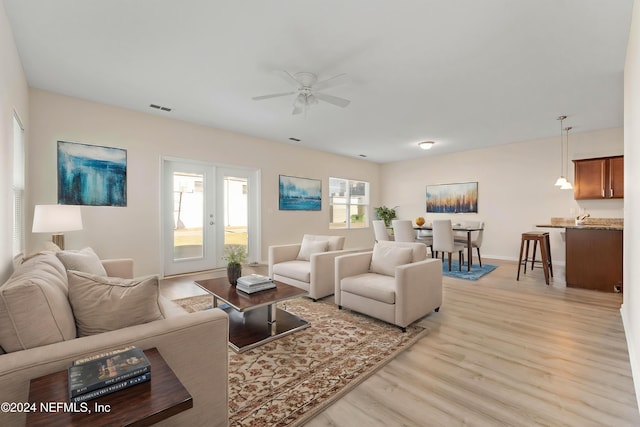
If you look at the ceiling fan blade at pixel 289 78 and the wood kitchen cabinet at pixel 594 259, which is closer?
the ceiling fan blade at pixel 289 78

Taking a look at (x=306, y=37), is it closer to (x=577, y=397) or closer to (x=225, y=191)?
(x=577, y=397)

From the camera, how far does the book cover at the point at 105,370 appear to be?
845 mm

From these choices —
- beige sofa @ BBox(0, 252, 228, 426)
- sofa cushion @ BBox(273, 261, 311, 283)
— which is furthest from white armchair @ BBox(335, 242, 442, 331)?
beige sofa @ BBox(0, 252, 228, 426)

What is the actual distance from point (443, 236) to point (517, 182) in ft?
8.49

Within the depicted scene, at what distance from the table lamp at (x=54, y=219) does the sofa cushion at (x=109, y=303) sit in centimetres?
200

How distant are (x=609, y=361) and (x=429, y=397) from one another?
5.08 feet

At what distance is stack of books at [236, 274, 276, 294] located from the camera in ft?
8.54

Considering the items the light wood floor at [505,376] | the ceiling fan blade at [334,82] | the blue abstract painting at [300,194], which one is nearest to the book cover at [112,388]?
the light wood floor at [505,376]

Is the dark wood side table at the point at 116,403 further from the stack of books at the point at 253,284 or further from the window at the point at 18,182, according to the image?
the window at the point at 18,182

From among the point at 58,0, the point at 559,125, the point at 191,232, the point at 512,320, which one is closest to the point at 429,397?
the point at 512,320

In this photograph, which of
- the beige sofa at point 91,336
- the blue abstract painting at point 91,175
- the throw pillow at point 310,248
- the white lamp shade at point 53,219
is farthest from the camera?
the throw pillow at point 310,248

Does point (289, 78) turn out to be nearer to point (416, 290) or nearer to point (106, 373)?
point (416, 290)

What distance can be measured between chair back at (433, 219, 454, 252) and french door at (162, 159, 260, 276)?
3495mm

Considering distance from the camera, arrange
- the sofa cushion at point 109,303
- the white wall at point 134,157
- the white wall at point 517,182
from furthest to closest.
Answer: the white wall at point 517,182 → the white wall at point 134,157 → the sofa cushion at point 109,303
